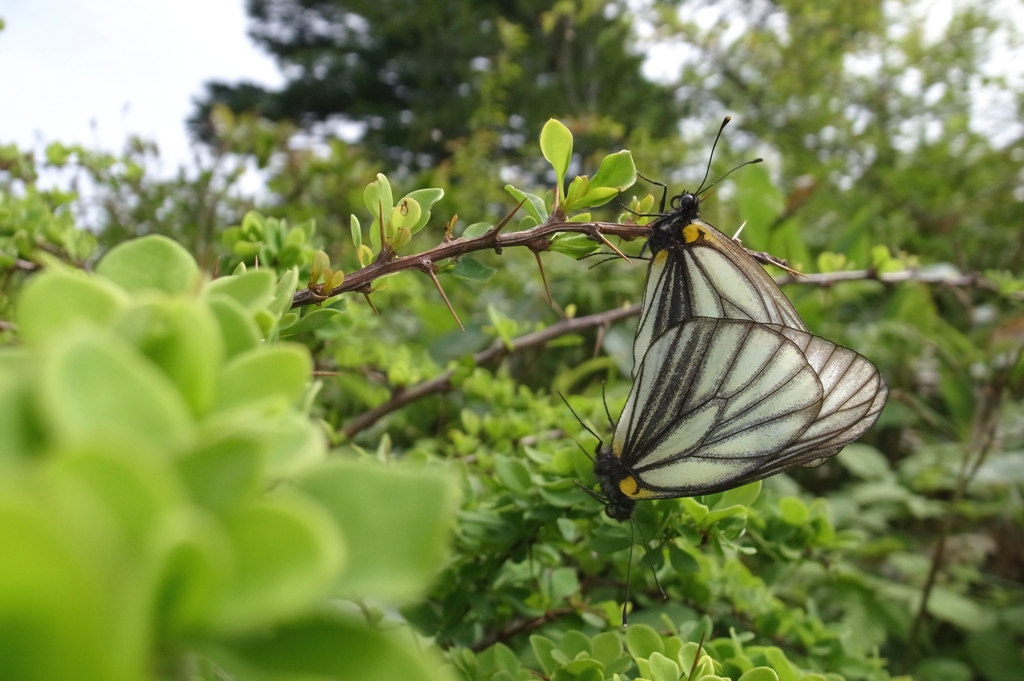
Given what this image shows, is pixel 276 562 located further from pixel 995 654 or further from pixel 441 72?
pixel 441 72

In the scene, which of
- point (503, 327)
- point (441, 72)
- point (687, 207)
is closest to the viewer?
point (687, 207)

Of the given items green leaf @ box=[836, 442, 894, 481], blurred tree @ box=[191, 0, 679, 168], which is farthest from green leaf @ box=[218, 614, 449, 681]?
blurred tree @ box=[191, 0, 679, 168]

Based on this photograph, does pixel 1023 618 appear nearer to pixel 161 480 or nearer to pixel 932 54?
pixel 161 480

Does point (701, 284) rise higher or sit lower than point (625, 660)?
higher

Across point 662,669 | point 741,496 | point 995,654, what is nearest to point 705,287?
point 741,496

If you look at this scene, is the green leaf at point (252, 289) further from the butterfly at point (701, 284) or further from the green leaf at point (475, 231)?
the butterfly at point (701, 284)

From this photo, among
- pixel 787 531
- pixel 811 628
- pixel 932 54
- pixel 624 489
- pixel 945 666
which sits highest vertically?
pixel 932 54

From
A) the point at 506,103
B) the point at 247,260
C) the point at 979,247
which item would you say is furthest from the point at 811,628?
the point at 506,103
